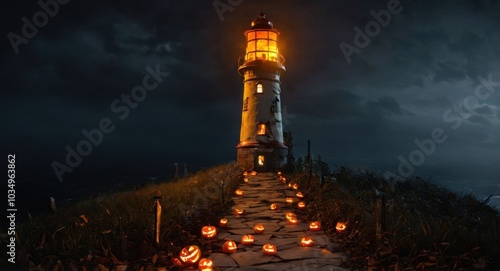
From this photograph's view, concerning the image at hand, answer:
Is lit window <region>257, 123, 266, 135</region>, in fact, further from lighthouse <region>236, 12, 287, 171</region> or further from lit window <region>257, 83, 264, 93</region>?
lit window <region>257, 83, 264, 93</region>

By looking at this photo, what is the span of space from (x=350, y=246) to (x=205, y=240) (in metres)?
2.87

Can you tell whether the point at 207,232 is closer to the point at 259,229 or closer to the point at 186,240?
the point at 186,240

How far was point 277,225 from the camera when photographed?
8906mm

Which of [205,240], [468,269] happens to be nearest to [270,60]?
[205,240]

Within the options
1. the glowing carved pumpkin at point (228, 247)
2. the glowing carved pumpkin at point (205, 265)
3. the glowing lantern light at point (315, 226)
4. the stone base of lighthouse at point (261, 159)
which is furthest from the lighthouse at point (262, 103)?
the glowing carved pumpkin at point (205, 265)

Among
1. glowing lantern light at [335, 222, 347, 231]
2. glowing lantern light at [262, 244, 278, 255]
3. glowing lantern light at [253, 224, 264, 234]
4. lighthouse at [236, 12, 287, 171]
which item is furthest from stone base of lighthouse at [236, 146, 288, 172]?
glowing lantern light at [262, 244, 278, 255]

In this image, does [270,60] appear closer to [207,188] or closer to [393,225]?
[207,188]

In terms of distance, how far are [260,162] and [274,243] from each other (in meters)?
17.3

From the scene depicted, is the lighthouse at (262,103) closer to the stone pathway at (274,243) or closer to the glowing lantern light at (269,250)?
the stone pathway at (274,243)

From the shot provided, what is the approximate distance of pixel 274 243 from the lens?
7324 millimetres

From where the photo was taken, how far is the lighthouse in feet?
80.1

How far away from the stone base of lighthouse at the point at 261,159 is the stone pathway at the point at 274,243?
39.7 feet

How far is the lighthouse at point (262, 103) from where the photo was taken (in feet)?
80.1

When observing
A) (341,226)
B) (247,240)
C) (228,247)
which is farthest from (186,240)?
(341,226)
